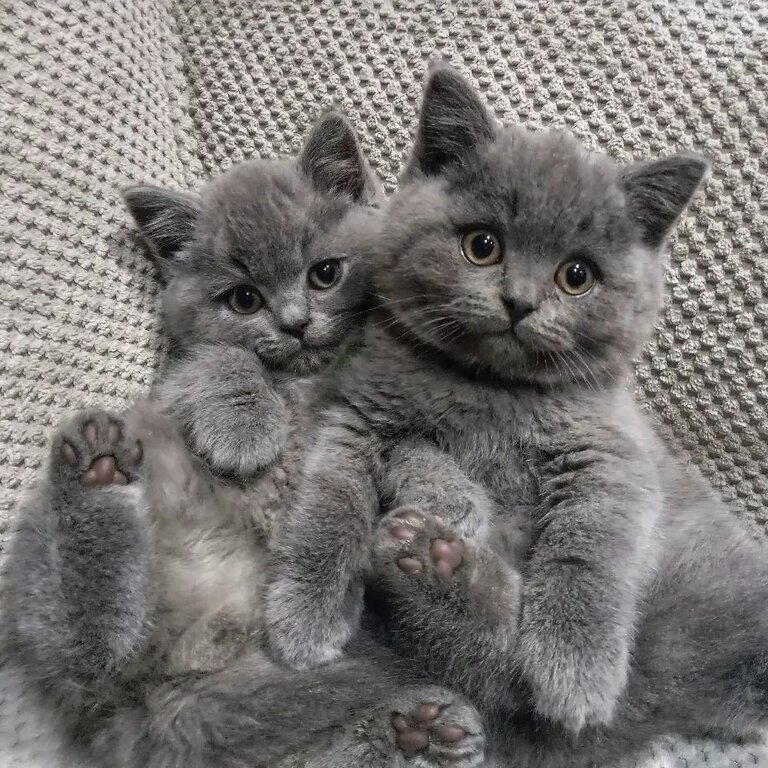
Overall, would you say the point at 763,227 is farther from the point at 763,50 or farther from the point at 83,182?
the point at 83,182

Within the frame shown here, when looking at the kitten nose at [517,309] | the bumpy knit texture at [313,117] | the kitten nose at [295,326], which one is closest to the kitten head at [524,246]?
the kitten nose at [517,309]

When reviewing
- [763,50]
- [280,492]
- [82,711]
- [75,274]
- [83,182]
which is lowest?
[82,711]

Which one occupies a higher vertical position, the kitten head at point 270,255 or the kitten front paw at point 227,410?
the kitten head at point 270,255

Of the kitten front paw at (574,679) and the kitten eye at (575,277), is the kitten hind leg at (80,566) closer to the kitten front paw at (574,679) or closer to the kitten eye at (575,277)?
the kitten front paw at (574,679)

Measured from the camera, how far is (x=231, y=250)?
1113 millimetres

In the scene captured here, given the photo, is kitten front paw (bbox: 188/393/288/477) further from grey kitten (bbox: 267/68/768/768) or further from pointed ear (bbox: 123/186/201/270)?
pointed ear (bbox: 123/186/201/270)

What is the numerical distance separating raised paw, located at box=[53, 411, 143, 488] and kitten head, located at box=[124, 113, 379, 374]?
311 mm

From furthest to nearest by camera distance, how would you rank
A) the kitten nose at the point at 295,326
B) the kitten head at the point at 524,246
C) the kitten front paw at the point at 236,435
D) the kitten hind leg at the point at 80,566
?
the kitten nose at the point at 295,326 < the kitten front paw at the point at 236,435 < the kitten head at the point at 524,246 < the kitten hind leg at the point at 80,566

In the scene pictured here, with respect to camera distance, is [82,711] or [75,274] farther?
[75,274]

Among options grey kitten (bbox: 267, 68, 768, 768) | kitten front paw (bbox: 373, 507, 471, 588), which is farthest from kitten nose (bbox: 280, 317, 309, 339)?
kitten front paw (bbox: 373, 507, 471, 588)

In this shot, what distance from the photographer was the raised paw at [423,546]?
81cm

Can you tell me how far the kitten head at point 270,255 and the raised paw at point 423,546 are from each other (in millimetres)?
368

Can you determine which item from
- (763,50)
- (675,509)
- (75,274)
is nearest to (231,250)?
(75,274)

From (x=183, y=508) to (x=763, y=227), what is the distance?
1027 mm
